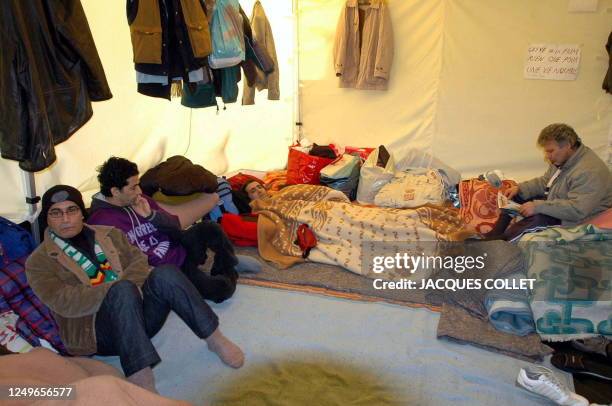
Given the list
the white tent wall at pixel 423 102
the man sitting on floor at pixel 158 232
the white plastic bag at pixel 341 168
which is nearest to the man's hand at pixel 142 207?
the man sitting on floor at pixel 158 232

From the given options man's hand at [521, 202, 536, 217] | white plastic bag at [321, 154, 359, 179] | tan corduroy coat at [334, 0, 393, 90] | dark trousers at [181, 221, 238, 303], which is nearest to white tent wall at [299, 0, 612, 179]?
tan corduroy coat at [334, 0, 393, 90]

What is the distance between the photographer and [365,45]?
12.3ft

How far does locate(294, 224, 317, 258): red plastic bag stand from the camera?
254 centimetres

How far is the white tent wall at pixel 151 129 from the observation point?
229cm

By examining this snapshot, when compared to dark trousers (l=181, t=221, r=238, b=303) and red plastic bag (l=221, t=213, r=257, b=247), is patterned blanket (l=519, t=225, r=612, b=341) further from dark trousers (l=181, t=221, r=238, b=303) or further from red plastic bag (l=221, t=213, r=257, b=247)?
red plastic bag (l=221, t=213, r=257, b=247)

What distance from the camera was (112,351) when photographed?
5.42 feet

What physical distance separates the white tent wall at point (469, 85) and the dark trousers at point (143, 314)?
2.79 meters

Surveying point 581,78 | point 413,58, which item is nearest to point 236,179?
point 413,58

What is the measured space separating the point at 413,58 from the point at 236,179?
1.85m

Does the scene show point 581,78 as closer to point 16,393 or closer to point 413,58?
point 413,58

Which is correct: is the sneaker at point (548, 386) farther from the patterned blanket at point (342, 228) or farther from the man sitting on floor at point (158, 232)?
the man sitting on floor at point (158, 232)

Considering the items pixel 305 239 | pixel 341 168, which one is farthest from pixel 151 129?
pixel 341 168

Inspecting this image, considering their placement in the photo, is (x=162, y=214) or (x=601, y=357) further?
(x=162, y=214)

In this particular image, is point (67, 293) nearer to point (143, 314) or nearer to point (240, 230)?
point (143, 314)
